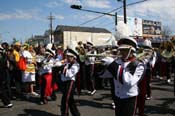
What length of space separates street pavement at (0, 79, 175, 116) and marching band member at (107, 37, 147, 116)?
337cm

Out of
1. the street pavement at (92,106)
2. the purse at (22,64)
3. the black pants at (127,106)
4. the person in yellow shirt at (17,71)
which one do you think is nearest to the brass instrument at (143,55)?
the black pants at (127,106)

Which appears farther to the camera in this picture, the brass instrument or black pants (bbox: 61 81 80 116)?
black pants (bbox: 61 81 80 116)

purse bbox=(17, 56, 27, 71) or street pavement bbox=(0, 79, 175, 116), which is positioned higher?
purse bbox=(17, 56, 27, 71)

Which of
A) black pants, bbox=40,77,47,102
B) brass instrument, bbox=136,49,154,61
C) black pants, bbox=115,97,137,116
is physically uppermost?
brass instrument, bbox=136,49,154,61

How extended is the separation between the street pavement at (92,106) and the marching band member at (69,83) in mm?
1069

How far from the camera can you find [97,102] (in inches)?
394

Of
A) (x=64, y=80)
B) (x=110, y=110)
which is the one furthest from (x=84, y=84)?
(x=64, y=80)

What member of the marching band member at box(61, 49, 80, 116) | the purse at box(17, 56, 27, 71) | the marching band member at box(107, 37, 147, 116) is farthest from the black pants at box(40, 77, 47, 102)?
the marching band member at box(107, 37, 147, 116)

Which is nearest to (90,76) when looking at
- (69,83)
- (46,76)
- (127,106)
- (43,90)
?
(46,76)

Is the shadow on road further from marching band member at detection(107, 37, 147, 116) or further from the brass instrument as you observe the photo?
marching band member at detection(107, 37, 147, 116)

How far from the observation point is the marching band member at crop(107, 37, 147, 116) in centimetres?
492

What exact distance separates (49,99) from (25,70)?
1.32m

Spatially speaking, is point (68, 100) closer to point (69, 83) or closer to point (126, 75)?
point (69, 83)

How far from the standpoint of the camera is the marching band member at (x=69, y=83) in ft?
24.6
